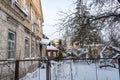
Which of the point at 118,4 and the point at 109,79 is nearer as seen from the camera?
the point at 109,79

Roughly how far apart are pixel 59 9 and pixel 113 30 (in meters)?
3.59

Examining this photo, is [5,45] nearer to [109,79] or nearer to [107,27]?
[109,79]

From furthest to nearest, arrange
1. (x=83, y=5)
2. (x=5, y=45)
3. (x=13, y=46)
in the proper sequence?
(x=83, y=5) < (x=13, y=46) < (x=5, y=45)

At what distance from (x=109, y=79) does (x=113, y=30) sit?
3.69 meters

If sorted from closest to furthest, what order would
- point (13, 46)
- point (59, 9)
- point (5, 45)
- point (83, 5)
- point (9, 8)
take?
point (5, 45), point (9, 8), point (13, 46), point (83, 5), point (59, 9)

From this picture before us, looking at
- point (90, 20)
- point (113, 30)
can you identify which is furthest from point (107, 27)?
point (90, 20)

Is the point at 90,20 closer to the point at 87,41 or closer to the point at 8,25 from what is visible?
the point at 87,41

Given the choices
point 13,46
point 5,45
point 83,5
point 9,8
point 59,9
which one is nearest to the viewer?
point 5,45

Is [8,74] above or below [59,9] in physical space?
below

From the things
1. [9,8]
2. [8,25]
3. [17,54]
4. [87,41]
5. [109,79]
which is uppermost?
[9,8]

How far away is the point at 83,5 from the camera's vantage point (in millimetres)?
10625

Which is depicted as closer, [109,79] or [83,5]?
[109,79]

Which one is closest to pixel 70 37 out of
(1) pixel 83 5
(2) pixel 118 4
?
(1) pixel 83 5

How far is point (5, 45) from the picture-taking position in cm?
833
